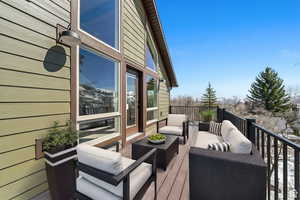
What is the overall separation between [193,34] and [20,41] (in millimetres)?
10271

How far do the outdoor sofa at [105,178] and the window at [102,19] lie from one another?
257 cm

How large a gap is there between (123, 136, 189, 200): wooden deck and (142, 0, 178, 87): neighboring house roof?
535 centimetres

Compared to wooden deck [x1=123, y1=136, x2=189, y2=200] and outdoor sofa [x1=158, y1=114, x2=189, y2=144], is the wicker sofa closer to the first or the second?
wooden deck [x1=123, y1=136, x2=189, y2=200]

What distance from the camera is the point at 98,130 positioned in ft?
10.0

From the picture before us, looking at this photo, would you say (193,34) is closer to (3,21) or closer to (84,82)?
(84,82)

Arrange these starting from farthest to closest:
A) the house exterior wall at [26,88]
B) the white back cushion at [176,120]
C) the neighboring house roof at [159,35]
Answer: the neighboring house roof at [159,35] < the white back cushion at [176,120] < the house exterior wall at [26,88]

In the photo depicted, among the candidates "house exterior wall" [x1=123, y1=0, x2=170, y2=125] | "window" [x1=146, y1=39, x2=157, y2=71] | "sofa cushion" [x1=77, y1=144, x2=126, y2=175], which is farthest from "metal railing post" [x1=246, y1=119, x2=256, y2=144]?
"window" [x1=146, y1=39, x2=157, y2=71]

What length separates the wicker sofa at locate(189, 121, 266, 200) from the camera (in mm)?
1384

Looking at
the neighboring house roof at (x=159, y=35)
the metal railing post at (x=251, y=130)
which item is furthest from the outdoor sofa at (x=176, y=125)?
the neighboring house roof at (x=159, y=35)

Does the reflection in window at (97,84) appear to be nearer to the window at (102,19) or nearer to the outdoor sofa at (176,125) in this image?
the window at (102,19)

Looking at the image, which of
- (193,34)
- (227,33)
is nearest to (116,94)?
(193,34)

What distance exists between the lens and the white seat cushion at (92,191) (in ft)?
4.16

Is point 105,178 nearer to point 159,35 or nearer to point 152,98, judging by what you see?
point 152,98

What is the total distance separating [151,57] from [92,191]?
5.52m
